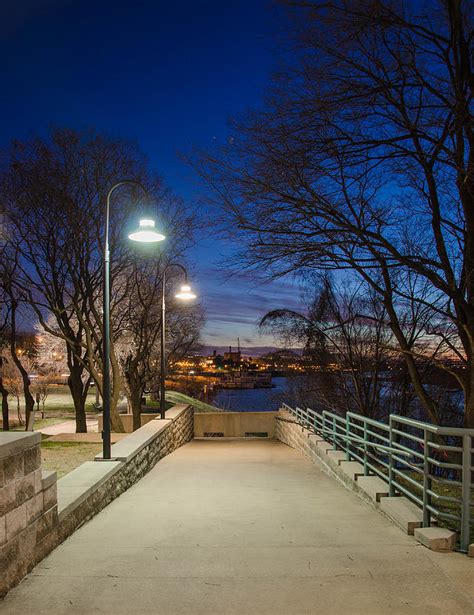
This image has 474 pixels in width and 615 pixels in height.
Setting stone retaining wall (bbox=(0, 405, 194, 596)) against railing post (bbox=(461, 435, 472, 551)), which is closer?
stone retaining wall (bbox=(0, 405, 194, 596))

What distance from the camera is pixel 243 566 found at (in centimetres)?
469

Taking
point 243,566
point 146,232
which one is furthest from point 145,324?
point 243,566

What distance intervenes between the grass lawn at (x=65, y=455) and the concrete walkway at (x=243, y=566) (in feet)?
18.1

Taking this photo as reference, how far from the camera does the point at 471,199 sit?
29.7 feet

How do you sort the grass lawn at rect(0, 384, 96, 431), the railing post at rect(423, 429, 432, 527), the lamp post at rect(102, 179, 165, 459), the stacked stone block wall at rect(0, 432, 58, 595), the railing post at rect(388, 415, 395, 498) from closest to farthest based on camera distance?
1. the stacked stone block wall at rect(0, 432, 58, 595)
2. the railing post at rect(423, 429, 432, 527)
3. the railing post at rect(388, 415, 395, 498)
4. the lamp post at rect(102, 179, 165, 459)
5. the grass lawn at rect(0, 384, 96, 431)

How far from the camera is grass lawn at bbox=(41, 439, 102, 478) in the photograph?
41.4 ft

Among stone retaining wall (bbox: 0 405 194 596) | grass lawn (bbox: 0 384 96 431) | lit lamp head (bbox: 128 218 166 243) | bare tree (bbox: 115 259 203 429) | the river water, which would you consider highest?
lit lamp head (bbox: 128 218 166 243)

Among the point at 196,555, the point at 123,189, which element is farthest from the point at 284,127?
the point at 123,189

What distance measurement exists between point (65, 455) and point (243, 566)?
10.9 m

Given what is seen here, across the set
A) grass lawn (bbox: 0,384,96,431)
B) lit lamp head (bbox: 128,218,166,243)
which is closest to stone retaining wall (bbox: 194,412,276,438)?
grass lawn (bbox: 0,384,96,431)

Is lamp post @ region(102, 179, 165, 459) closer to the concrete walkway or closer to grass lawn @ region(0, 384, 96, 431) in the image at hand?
the concrete walkway

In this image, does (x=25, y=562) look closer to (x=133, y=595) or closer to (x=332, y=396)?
(x=133, y=595)

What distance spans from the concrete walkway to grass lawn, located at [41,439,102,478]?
5.51 metres

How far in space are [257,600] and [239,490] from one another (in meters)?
4.96
